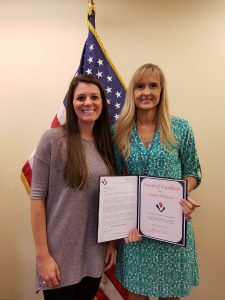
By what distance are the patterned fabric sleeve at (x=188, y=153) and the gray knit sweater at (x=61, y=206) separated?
0.50m

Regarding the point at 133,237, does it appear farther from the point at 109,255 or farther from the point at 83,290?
the point at 83,290

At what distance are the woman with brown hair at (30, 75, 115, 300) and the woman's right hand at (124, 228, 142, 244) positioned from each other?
0.14 m

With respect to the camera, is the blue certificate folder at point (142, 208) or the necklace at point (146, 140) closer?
the blue certificate folder at point (142, 208)

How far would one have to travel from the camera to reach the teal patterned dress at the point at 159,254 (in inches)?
47.8

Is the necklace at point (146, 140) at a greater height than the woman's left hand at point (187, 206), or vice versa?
the necklace at point (146, 140)

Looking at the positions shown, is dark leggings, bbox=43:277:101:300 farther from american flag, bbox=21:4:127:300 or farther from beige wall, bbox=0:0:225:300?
beige wall, bbox=0:0:225:300

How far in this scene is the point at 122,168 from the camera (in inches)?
52.8

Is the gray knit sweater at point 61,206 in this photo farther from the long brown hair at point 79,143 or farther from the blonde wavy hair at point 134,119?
the blonde wavy hair at point 134,119

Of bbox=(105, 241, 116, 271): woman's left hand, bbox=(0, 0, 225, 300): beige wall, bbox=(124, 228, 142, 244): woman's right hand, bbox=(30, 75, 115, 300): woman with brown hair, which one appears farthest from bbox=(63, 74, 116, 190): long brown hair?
bbox=(0, 0, 225, 300): beige wall

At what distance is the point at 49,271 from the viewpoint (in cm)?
110

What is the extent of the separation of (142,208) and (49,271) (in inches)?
20.2

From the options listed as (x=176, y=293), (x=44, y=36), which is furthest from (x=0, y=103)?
(x=176, y=293)

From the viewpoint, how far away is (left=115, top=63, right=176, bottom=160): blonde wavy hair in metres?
1.27

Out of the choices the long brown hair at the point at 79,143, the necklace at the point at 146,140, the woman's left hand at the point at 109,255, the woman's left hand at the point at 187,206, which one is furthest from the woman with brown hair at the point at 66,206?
the woman's left hand at the point at 187,206
